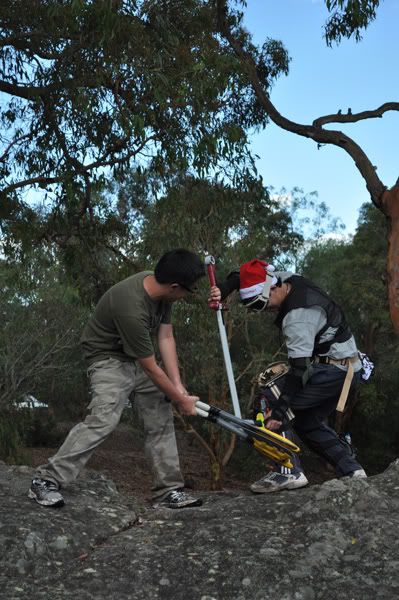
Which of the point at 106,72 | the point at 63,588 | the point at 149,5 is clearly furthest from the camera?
the point at 149,5

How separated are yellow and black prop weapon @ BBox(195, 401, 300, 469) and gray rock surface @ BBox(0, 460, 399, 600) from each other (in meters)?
0.25

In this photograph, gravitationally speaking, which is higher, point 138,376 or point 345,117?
point 345,117

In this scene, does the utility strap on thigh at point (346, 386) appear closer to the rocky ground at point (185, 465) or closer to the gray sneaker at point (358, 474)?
the gray sneaker at point (358, 474)

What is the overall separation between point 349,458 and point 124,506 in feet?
4.80

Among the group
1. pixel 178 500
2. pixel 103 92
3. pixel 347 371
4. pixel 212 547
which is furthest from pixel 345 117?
pixel 212 547

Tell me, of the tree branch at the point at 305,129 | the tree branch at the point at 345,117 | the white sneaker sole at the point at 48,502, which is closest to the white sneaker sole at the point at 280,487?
the white sneaker sole at the point at 48,502

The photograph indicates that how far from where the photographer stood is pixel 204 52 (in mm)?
10094

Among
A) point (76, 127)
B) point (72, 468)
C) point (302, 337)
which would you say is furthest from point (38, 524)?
point (76, 127)

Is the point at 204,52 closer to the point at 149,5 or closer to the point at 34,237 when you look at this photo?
the point at 149,5

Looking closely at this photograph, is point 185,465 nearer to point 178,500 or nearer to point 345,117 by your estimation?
point 345,117

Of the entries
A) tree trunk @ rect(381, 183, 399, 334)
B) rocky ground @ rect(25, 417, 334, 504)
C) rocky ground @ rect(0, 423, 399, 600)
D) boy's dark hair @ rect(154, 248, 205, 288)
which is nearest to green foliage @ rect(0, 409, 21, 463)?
rocky ground @ rect(25, 417, 334, 504)

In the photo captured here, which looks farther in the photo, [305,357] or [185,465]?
[185,465]

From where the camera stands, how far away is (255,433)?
4.75 m

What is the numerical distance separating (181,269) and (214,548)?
1.52 metres
